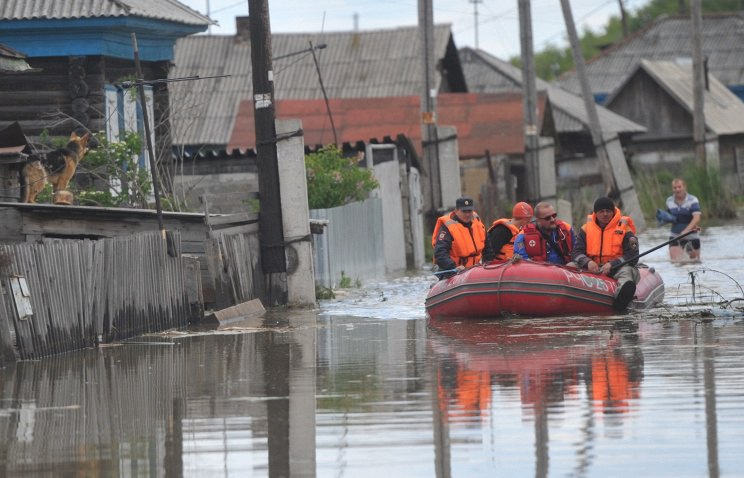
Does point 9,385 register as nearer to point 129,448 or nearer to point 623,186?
point 129,448

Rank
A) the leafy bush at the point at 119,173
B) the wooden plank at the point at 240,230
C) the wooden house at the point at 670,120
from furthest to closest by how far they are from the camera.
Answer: the wooden house at the point at 670,120 → the leafy bush at the point at 119,173 → the wooden plank at the point at 240,230

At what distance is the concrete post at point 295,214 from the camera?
19859 millimetres

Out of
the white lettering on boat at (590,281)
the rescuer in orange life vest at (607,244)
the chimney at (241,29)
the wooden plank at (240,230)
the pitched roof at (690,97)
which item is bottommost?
the white lettering on boat at (590,281)

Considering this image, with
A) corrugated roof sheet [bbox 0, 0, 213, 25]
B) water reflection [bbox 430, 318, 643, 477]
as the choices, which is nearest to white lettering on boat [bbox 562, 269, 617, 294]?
water reflection [bbox 430, 318, 643, 477]

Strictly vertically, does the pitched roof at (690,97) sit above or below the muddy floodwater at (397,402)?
above

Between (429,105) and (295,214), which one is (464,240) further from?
(429,105)

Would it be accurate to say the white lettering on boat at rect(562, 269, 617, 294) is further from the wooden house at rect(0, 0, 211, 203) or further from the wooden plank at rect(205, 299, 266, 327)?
the wooden house at rect(0, 0, 211, 203)

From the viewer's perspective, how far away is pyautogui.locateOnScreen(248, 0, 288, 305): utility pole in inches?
776

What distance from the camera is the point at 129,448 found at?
962 centimetres

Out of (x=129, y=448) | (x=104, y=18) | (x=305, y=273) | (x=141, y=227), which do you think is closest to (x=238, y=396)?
(x=129, y=448)

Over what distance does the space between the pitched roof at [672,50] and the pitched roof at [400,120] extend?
3622 cm

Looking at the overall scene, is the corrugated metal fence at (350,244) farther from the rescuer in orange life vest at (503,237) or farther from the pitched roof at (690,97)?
the pitched roof at (690,97)

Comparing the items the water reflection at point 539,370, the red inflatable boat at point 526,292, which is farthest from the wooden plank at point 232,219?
the water reflection at point 539,370

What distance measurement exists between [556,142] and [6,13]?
27267 mm
